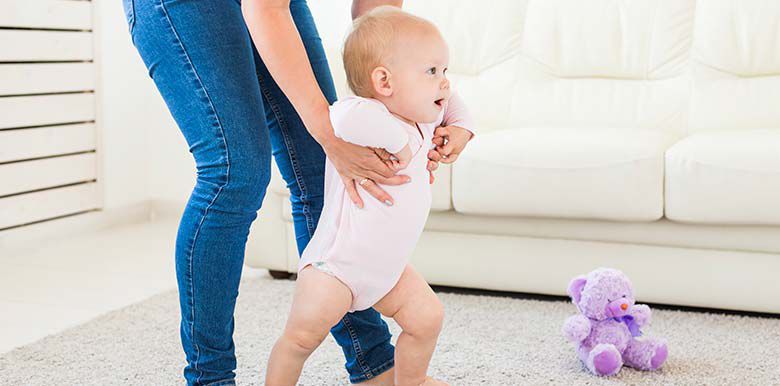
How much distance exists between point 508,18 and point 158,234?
4.90 feet

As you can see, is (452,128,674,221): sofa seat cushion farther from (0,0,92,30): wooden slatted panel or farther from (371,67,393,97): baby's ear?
(0,0,92,30): wooden slatted panel

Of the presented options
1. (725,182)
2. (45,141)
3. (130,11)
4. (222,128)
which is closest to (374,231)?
(222,128)

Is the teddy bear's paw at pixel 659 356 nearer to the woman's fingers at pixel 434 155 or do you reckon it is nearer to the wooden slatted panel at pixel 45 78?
the woman's fingers at pixel 434 155

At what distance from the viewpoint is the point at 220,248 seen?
1298 mm

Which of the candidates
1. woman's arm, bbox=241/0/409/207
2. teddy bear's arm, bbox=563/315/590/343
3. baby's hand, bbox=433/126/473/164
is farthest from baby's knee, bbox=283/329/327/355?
teddy bear's arm, bbox=563/315/590/343

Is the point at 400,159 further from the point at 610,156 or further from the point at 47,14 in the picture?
the point at 47,14

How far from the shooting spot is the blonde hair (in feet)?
4.20

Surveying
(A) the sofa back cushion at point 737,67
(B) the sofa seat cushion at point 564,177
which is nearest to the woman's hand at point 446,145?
(B) the sofa seat cushion at point 564,177

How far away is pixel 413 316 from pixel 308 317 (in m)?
0.17

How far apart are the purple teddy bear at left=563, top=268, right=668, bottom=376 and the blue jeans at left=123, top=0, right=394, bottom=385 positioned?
72 cm

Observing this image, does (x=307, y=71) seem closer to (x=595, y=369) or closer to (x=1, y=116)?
(x=595, y=369)

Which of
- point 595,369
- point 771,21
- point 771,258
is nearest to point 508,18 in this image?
point 771,21

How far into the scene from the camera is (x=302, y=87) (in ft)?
4.04

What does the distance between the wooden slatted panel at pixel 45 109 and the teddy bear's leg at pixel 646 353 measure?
218 centimetres
